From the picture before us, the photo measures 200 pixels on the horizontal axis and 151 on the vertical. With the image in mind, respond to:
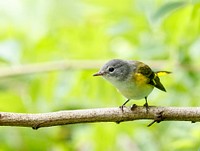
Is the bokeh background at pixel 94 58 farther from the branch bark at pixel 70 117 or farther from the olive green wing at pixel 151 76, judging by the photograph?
the branch bark at pixel 70 117

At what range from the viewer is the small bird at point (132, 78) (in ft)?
9.28

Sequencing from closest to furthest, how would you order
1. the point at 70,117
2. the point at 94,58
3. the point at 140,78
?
the point at 70,117
the point at 140,78
the point at 94,58

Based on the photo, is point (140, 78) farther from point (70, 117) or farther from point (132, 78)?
point (70, 117)

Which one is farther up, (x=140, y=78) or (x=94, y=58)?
(x=94, y=58)

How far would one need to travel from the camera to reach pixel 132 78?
2918mm

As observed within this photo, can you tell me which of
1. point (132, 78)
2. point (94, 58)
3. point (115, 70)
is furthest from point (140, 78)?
point (94, 58)

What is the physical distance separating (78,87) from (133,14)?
59 cm

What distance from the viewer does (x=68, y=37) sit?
4.09 m

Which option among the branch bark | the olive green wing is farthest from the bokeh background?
the branch bark

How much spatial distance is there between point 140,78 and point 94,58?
3.29 ft

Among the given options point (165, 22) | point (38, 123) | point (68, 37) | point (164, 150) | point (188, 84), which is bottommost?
point (38, 123)

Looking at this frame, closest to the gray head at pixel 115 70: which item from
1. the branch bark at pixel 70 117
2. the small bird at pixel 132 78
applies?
the small bird at pixel 132 78

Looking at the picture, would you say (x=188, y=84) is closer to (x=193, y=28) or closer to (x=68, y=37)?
(x=193, y=28)

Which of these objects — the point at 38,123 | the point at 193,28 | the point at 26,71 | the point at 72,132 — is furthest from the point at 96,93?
the point at 38,123
